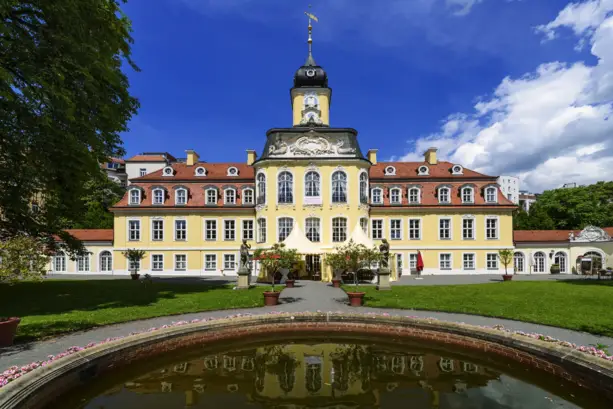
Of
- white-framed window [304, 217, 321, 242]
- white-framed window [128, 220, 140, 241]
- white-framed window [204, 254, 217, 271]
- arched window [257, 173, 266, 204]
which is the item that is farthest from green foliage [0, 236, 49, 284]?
white-framed window [128, 220, 140, 241]

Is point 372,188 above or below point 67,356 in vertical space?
above

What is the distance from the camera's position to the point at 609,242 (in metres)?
28.0

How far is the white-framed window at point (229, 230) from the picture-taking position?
97.2 ft

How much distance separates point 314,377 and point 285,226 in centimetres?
1968

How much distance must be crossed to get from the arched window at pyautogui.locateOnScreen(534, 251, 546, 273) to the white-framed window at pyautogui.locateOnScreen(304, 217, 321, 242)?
61.5 ft

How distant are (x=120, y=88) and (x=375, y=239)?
21.6 meters

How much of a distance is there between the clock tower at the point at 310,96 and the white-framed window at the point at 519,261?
795 inches

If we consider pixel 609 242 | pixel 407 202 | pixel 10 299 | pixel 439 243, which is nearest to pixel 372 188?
pixel 407 202

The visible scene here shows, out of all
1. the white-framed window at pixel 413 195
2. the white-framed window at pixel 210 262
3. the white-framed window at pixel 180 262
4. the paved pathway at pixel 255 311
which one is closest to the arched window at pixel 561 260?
the white-framed window at pixel 413 195

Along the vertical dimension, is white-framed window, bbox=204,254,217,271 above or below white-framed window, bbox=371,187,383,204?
below

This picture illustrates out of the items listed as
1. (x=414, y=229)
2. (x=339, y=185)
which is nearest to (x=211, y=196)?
(x=339, y=185)

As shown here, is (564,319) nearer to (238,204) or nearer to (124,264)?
(238,204)

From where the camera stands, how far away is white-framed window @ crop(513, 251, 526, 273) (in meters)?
29.6

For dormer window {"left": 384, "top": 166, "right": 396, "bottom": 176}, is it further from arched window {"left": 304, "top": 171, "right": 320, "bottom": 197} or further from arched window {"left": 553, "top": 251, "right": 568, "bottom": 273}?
arched window {"left": 553, "top": 251, "right": 568, "bottom": 273}
